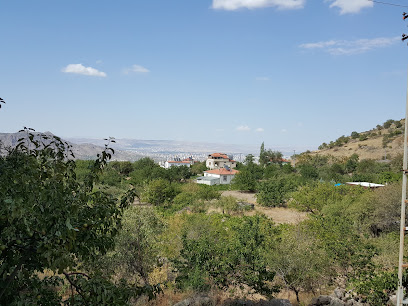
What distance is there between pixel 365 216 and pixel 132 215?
68.7 ft

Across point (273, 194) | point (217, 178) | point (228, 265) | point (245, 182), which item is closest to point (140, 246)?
point (228, 265)

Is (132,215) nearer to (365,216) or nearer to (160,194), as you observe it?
(365,216)

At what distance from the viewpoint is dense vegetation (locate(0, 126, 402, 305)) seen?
397 centimetres

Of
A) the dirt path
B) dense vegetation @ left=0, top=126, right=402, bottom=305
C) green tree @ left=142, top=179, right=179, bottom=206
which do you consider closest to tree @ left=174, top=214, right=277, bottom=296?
dense vegetation @ left=0, top=126, right=402, bottom=305

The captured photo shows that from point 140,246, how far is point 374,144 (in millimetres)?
94256

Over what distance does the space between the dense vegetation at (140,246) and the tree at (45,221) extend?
0.05 ft

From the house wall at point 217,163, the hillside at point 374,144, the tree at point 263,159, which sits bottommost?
the house wall at point 217,163

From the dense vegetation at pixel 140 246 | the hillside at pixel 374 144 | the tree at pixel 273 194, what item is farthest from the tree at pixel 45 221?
the hillside at pixel 374 144

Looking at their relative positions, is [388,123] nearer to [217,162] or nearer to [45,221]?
[217,162]

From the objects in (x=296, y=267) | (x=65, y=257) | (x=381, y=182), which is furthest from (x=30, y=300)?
(x=381, y=182)

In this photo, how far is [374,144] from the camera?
94.1m

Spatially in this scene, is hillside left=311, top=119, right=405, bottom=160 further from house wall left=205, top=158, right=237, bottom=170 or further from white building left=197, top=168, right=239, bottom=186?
white building left=197, top=168, right=239, bottom=186

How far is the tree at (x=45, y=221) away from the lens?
369 centimetres

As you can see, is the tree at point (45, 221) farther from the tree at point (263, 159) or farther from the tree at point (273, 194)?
the tree at point (263, 159)
